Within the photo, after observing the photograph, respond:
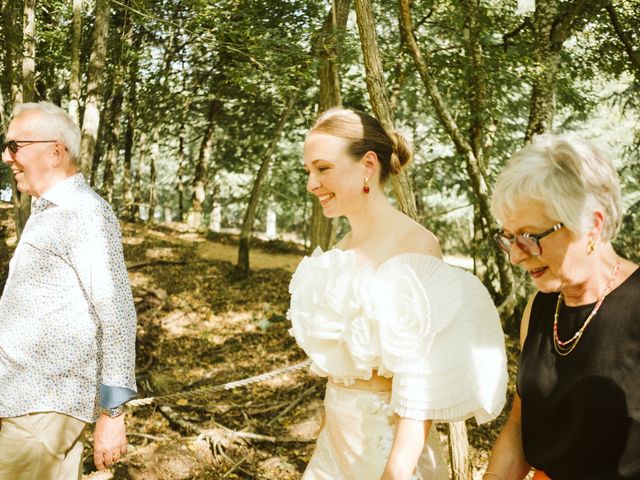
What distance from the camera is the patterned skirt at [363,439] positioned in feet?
6.95

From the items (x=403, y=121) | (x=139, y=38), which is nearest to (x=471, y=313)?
(x=139, y=38)

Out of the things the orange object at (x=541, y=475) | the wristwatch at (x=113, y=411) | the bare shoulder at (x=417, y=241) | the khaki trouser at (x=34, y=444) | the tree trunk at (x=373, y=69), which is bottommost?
the khaki trouser at (x=34, y=444)

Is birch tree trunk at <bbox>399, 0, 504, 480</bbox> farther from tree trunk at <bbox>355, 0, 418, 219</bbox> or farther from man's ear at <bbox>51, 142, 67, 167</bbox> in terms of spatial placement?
man's ear at <bbox>51, 142, 67, 167</bbox>

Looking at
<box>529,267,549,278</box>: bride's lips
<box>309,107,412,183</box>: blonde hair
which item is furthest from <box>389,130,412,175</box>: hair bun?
<box>529,267,549,278</box>: bride's lips

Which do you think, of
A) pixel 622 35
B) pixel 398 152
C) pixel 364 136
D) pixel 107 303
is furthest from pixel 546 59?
pixel 107 303

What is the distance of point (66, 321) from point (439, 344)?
1521 millimetres

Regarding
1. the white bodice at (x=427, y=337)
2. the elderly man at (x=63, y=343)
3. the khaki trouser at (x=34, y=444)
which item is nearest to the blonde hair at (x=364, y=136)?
the white bodice at (x=427, y=337)

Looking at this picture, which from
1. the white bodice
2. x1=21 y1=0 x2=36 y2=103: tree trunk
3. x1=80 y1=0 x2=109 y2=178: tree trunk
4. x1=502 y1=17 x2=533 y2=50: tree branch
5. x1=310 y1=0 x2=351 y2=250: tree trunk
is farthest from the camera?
x1=502 y1=17 x2=533 y2=50: tree branch

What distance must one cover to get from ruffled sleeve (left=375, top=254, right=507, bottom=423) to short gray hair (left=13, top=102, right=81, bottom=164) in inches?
64.1

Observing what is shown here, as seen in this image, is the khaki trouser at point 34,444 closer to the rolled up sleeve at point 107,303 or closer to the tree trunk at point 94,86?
the rolled up sleeve at point 107,303

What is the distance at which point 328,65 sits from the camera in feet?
25.4

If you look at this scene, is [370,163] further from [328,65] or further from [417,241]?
[328,65]

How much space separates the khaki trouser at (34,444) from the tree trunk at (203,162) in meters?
14.5

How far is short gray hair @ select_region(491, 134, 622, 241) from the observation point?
1.71 meters
